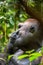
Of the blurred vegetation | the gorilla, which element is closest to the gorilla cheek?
the gorilla

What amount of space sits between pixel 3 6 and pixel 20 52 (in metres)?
0.52

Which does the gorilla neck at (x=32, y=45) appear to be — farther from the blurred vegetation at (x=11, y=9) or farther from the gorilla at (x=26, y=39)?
the blurred vegetation at (x=11, y=9)

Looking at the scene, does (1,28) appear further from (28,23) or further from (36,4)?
(36,4)

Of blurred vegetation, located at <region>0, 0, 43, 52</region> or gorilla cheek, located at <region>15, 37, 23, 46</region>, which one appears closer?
blurred vegetation, located at <region>0, 0, 43, 52</region>

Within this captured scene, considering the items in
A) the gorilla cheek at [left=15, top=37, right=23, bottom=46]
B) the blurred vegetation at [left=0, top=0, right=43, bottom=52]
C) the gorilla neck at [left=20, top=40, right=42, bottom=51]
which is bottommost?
the gorilla neck at [left=20, top=40, right=42, bottom=51]

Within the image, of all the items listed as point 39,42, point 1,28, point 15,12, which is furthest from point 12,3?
point 1,28

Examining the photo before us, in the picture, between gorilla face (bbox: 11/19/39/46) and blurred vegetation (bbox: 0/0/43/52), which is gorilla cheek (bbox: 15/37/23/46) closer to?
gorilla face (bbox: 11/19/39/46)

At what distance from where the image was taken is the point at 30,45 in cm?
240

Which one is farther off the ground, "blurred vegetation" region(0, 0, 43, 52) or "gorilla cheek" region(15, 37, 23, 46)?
"blurred vegetation" region(0, 0, 43, 52)

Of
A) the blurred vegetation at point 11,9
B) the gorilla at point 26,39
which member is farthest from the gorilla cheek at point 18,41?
the blurred vegetation at point 11,9

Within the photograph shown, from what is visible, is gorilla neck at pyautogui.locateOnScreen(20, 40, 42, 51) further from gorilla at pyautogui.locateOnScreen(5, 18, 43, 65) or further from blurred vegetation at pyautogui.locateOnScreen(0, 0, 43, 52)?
blurred vegetation at pyautogui.locateOnScreen(0, 0, 43, 52)

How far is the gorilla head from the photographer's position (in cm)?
235

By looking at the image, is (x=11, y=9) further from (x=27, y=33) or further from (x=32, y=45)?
(x=32, y=45)

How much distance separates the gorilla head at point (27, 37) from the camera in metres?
2.35
